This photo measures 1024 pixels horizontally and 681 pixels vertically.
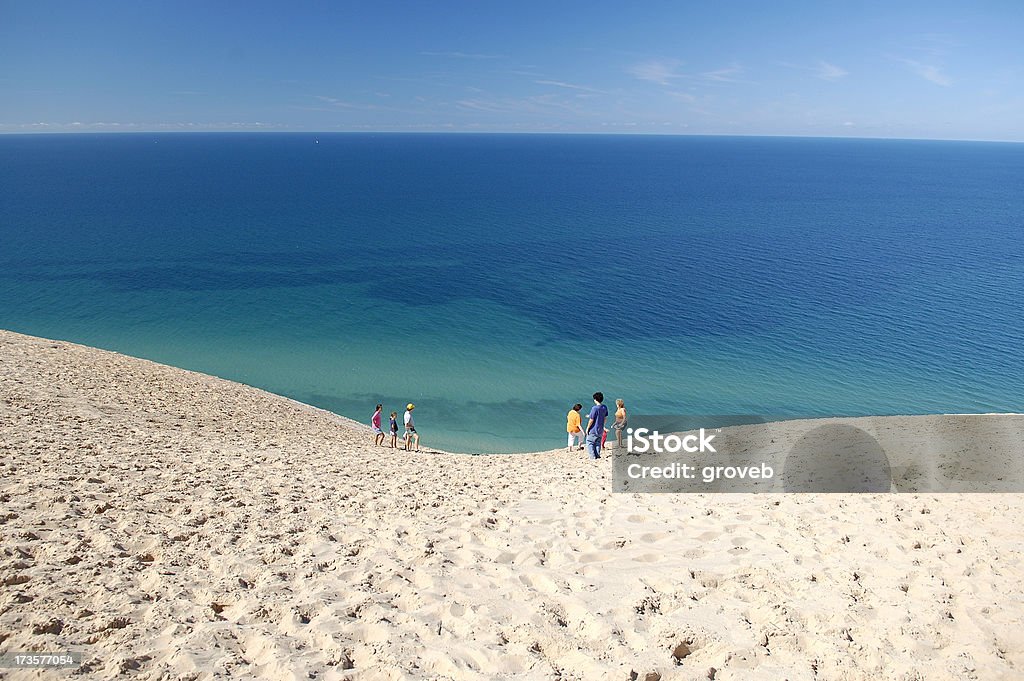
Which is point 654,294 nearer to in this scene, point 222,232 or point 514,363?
point 514,363

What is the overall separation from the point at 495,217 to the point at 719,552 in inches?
2997

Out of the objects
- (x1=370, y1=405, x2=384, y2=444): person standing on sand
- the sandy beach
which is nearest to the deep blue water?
(x1=370, y1=405, x2=384, y2=444): person standing on sand

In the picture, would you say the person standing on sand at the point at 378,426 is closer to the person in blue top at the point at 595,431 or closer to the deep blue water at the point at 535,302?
the deep blue water at the point at 535,302

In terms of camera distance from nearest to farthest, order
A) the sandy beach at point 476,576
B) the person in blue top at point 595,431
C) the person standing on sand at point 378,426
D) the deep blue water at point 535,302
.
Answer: the sandy beach at point 476,576 < the person in blue top at point 595,431 < the person standing on sand at point 378,426 < the deep blue water at point 535,302

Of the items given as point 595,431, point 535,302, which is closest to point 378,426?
point 595,431

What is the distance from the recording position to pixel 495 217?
81250mm

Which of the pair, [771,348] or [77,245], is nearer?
[771,348]

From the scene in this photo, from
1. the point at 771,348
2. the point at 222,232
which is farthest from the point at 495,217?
the point at 771,348

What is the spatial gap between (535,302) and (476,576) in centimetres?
3668

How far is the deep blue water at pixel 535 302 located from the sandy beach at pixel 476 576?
1384cm

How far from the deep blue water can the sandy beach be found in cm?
1384

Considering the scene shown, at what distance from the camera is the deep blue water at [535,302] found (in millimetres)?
29672

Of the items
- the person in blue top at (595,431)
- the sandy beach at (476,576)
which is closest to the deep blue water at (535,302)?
the person in blue top at (595,431)

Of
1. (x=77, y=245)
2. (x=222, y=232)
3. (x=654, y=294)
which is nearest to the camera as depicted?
(x=654, y=294)
